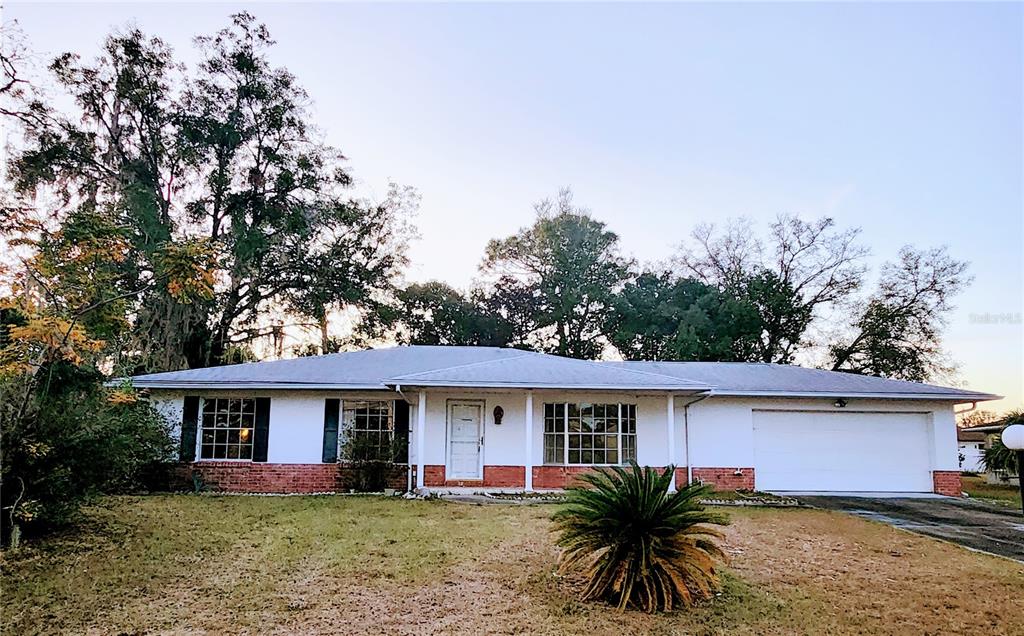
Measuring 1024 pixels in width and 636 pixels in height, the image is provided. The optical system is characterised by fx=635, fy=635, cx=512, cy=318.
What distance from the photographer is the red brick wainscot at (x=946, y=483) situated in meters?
14.0

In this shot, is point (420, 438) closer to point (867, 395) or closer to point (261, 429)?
point (261, 429)

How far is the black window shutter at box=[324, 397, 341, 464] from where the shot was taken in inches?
521

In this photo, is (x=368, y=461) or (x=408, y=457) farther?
(x=408, y=457)

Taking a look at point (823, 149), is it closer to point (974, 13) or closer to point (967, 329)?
point (974, 13)

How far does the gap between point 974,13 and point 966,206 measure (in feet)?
19.1

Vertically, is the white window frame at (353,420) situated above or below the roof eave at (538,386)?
below

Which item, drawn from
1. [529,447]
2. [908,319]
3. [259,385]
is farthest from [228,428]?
[908,319]

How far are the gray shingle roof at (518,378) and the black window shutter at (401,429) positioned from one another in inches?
26.2

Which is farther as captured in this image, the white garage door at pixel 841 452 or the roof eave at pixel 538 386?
the white garage door at pixel 841 452

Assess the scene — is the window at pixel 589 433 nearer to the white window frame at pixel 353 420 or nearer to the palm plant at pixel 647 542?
the white window frame at pixel 353 420

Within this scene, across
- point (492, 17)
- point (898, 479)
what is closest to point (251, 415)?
point (492, 17)

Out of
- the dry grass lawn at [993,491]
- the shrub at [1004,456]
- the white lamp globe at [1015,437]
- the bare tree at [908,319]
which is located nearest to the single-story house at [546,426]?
the dry grass lawn at [993,491]

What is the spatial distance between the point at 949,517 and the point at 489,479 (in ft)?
27.1

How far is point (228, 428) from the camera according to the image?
44.2ft
